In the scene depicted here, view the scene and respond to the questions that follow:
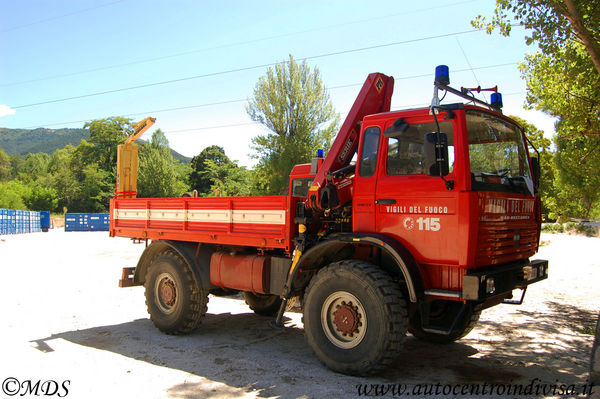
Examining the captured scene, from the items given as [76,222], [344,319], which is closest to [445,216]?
[344,319]

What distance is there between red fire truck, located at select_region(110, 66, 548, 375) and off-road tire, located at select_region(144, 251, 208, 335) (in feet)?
0.11

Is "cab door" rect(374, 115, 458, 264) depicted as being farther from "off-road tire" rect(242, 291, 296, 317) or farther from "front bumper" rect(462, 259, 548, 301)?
"off-road tire" rect(242, 291, 296, 317)

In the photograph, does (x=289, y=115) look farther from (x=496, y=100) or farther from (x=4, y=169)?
(x=4, y=169)

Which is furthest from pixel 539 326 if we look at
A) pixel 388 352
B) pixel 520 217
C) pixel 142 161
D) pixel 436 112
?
pixel 142 161

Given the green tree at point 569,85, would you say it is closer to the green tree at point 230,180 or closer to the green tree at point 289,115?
the green tree at point 289,115

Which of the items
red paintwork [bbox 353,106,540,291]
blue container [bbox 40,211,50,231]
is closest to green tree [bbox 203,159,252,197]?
blue container [bbox 40,211,50,231]

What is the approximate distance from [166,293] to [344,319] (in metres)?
3.32

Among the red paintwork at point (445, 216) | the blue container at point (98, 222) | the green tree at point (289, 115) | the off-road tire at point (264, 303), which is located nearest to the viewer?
the red paintwork at point (445, 216)

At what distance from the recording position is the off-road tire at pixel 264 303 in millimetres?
8164

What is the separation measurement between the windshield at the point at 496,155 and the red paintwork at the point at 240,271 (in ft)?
9.68

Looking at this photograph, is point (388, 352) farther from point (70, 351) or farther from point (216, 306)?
point (216, 306)

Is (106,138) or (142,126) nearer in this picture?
(142,126)

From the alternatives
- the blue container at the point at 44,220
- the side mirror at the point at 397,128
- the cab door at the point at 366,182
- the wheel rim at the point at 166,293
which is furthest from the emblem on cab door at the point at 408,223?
the blue container at the point at 44,220

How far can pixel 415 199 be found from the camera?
15.9 ft
